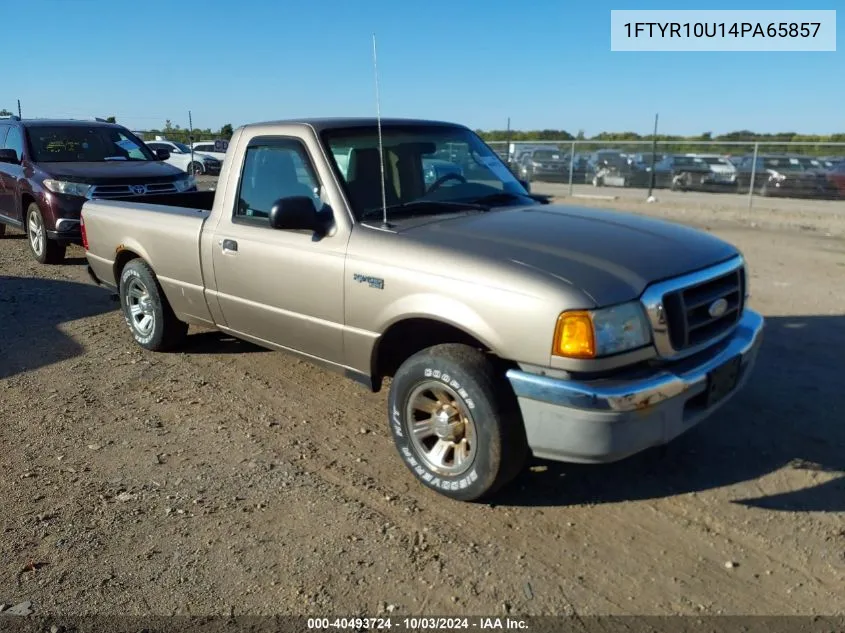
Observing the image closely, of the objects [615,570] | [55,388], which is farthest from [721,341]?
[55,388]

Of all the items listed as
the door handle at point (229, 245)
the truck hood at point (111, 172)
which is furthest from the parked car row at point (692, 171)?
the door handle at point (229, 245)

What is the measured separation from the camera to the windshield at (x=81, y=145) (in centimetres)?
983

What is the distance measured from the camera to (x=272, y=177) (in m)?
4.54

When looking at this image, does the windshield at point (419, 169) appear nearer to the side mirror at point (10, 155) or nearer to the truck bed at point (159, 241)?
the truck bed at point (159, 241)

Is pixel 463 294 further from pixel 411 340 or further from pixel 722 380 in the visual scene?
pixel 722 380

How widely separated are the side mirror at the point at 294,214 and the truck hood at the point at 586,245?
53 centimetres

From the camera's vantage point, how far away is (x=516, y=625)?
8.91ft

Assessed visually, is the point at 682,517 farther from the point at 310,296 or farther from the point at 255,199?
the point at 255,199

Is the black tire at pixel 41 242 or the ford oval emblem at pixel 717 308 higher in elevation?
the ford oval emblem at pixel 717 308

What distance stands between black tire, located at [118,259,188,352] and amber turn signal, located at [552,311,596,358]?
3.68 m

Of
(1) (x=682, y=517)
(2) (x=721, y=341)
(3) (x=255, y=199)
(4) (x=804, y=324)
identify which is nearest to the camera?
(1) (x=682, y=517)

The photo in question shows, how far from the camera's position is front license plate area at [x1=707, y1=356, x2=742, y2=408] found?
3.40 m

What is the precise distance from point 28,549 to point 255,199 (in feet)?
7.90

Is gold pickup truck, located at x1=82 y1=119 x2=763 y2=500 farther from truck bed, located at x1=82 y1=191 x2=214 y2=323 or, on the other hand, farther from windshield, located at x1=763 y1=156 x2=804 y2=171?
windshield, located at x1=763 y1=156 x2=804 y2=171
